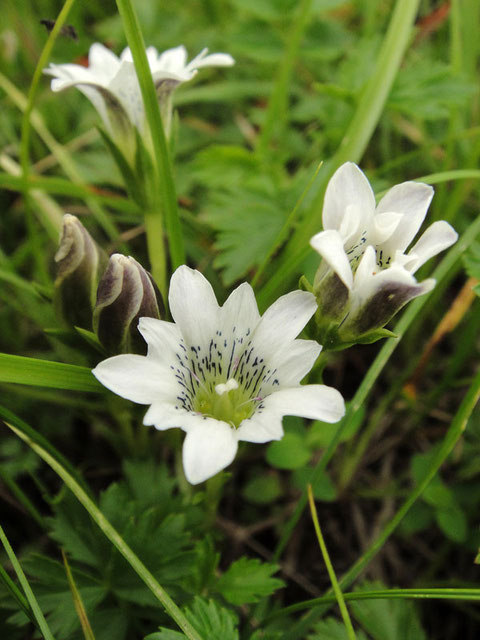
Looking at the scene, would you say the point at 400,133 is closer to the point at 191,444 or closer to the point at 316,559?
the point at 316,559

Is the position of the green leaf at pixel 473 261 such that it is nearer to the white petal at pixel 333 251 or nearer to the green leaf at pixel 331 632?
the white petal at pixel 333 251

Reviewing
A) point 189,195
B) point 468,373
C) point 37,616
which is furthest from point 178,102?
point 37,616

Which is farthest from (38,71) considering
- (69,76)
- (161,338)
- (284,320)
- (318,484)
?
(318,484)

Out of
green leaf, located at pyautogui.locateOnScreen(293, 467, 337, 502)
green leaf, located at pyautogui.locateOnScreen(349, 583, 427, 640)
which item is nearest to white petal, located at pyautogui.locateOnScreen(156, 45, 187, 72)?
green leaf, located at pyautogui.locateOnScreen(293, 467, 337, 502)

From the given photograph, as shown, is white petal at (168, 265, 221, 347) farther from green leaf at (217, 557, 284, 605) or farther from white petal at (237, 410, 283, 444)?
green leaf at (217, 557, 284, 605)

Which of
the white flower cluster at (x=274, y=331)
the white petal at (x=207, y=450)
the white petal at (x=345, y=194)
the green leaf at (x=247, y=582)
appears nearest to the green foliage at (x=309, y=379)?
the green leaf at (x=247, y=582)

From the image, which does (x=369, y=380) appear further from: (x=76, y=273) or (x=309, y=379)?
(x=76, y=273)
